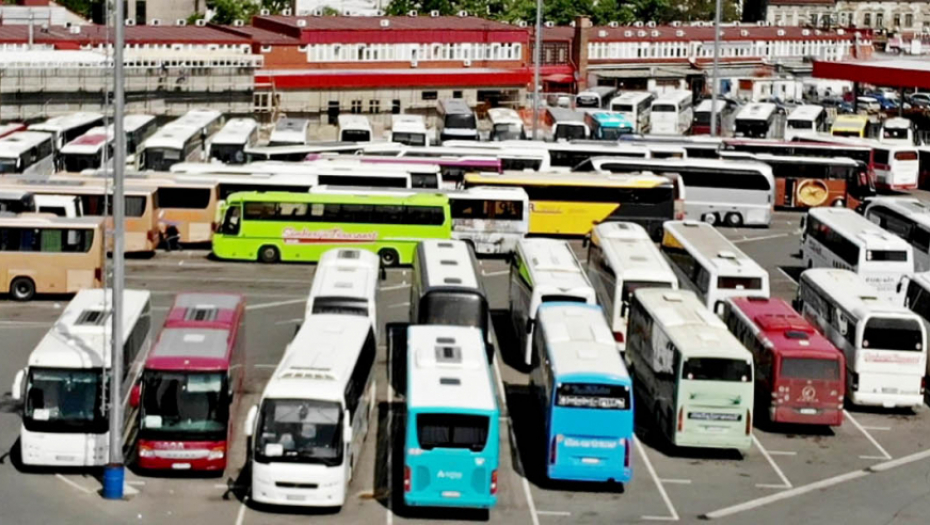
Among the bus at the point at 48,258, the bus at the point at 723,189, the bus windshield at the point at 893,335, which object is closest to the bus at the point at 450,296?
the bus windshield at the point at 893,335

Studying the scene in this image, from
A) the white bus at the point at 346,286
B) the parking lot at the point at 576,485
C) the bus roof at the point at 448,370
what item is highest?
the white bus at the point at 346,286

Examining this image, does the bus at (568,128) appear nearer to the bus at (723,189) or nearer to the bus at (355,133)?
the bus at (355,133)

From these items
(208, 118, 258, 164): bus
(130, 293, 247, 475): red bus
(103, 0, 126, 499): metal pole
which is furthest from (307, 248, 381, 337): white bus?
(208, 118, 258, 164): bus

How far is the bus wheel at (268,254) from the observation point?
38844 millimetres

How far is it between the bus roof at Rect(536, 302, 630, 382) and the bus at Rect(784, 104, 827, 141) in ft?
117

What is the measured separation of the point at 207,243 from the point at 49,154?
9.03m

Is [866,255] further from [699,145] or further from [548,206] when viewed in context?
[699,145]

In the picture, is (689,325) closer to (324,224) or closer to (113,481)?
(113,481)

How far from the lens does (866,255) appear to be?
1362 inches

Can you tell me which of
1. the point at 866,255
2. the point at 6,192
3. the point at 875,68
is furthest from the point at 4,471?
the point at 875,68

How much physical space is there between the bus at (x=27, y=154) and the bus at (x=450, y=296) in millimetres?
18091

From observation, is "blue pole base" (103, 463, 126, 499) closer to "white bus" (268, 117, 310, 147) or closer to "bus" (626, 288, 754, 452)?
"bus" (626, 288, 754, 452)

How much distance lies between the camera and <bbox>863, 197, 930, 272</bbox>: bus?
3691cm

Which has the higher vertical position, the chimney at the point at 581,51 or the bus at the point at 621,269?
the chimney at the point at 581,51
